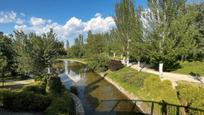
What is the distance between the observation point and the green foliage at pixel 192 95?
39.6ft

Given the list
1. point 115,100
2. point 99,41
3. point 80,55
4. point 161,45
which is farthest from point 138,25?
point 80,55

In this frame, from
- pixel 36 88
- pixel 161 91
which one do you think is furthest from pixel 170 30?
pixel 36 88

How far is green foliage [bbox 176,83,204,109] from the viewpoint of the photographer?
39.6ft

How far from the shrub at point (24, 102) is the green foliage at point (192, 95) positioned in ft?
29.3

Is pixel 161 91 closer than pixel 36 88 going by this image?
Yes

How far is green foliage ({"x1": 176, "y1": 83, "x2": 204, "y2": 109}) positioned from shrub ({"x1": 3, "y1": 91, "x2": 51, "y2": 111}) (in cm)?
893

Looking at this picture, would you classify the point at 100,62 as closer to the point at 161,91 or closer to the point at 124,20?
the point at 124,20

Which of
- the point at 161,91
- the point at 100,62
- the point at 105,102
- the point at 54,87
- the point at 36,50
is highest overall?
the point at 36,50

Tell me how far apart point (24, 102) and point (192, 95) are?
35.2 ft

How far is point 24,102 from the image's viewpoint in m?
15.6

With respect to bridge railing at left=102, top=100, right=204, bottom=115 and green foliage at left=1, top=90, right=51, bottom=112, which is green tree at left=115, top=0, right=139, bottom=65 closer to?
bridge railing at left=102, top=100, right=204, bottom=115

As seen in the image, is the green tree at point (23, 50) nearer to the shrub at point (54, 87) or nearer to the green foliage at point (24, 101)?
the shrub at point (54, 87)

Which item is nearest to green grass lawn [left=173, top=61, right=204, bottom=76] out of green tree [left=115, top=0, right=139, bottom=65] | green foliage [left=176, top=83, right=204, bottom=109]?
green tree [left=115, top=0, right=139, bottom=65]

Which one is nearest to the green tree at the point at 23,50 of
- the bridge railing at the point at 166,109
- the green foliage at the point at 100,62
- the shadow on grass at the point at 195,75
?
the bridge railing at the point at 166,109
